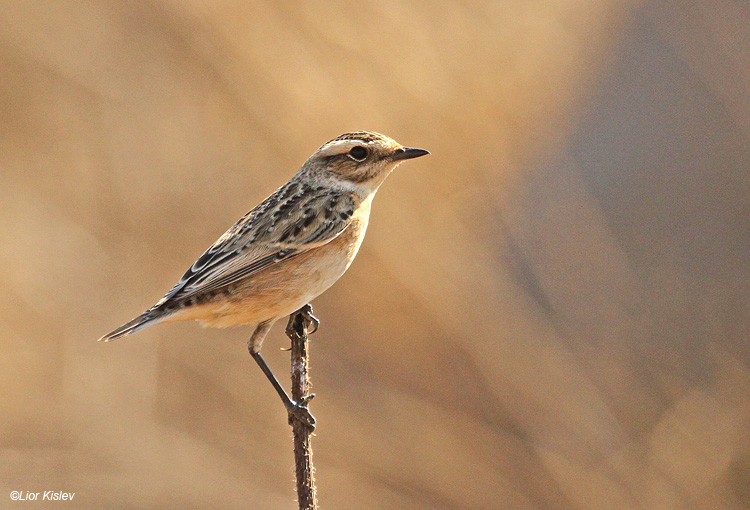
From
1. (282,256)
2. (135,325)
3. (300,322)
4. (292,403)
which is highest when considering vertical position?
(282,256)

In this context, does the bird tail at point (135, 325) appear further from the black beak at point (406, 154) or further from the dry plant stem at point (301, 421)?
the black beak at point (406, 154)

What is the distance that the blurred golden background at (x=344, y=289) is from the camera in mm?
7195

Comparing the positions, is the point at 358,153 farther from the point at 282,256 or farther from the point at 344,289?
the point at 344,289

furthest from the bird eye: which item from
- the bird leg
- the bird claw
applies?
the bird claw

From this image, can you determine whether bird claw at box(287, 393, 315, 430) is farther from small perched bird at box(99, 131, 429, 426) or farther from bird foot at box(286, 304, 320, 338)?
bird foot at box(286, 304, 320, 338)

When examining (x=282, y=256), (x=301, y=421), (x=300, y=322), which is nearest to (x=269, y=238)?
(x=282, y=256)

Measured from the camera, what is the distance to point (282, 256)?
4871 mm

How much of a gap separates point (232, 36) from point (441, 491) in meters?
4.72

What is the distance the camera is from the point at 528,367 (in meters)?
7.39

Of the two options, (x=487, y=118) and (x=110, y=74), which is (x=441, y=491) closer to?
(x=487, y=118)

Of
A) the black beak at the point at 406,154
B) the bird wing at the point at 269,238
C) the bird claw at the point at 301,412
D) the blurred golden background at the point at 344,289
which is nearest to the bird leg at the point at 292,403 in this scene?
the bird claw at the point at 301,412

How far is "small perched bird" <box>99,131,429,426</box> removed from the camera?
187 inches

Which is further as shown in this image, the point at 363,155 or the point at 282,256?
the point at 363,155

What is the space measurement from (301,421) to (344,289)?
14.6 ft
